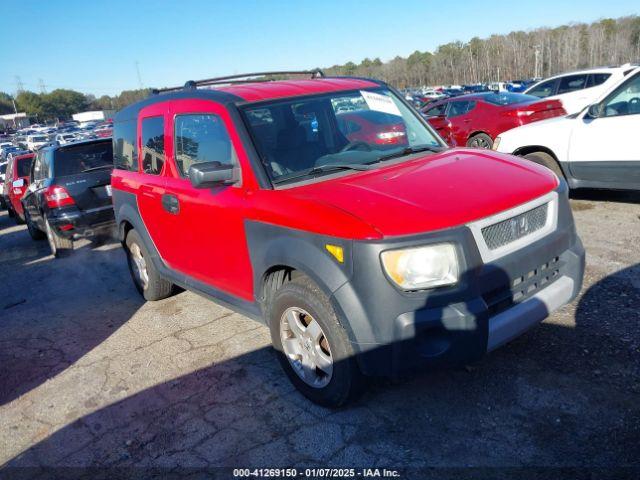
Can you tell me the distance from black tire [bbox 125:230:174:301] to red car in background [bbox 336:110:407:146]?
243 centimetres

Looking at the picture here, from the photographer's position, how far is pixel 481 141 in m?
11.0

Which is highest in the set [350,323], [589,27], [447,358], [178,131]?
[589,27]

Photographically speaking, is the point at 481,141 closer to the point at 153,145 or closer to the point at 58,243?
the point at 153,145

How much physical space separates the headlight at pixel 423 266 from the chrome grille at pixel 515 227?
280 mm

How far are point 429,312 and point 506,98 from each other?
372 inches

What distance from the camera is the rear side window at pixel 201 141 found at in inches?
144

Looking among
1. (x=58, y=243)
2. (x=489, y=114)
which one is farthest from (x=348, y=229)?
(x=489, y=114)

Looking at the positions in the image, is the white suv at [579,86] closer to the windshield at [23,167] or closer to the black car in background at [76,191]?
the black car in background at [76,191]

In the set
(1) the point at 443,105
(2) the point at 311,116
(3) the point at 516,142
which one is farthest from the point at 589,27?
(2) the point at 311,116

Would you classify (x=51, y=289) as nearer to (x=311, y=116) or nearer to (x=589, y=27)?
(x=311, y=116)

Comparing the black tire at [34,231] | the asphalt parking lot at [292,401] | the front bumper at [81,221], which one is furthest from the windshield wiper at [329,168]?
the black tire at [34,231]

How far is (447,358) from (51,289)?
5.81m

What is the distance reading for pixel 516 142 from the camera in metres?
→ 7.33

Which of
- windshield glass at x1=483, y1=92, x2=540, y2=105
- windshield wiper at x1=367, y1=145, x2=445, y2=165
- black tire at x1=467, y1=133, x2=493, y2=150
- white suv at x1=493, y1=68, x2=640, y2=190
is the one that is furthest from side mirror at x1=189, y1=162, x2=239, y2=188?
windshield glass at x1=483, y1=92, x2=540, y2=105
